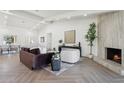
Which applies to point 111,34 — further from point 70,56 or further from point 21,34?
point 21,34

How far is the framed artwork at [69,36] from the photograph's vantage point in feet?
29.4

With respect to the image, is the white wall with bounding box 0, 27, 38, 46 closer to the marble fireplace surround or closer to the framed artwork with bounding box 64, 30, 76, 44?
the framed artwork with bounding box 64, 30, 76, 44

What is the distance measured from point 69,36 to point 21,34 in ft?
20.0

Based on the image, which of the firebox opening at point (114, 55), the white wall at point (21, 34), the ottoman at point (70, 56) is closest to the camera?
the firebox opening at point (114, 55)

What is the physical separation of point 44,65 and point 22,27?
8630 millimetres

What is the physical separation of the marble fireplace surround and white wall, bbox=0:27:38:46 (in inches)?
348

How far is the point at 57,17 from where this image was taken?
7.66 m

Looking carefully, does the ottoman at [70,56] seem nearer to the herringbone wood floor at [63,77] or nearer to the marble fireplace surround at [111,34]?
the marble fireplace surround at [111,34]

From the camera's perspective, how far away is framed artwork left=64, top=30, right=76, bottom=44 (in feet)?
29.4

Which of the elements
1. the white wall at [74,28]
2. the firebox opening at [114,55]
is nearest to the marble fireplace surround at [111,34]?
the firebox opening at [114,55]

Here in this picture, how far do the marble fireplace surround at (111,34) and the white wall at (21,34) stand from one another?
348 inches

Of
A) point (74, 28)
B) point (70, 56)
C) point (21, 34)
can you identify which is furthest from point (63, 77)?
point (21, 34)
